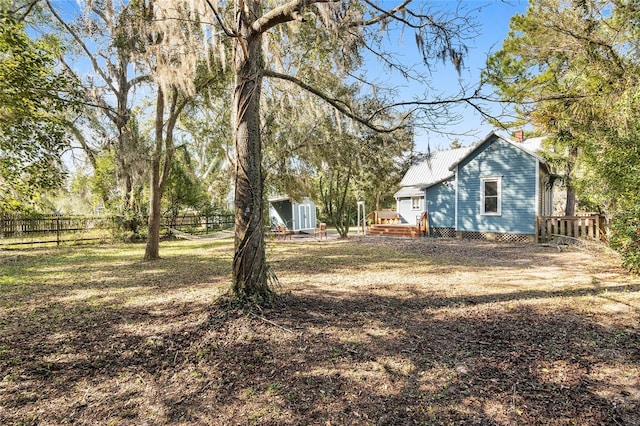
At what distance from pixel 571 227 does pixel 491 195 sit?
3009 millimetres

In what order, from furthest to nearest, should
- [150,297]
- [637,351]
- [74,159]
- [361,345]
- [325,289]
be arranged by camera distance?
[74,159]
[325,289]
[150,297]
[361,345]
[637,351]

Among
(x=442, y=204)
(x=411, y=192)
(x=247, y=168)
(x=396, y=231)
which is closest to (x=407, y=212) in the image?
(x=411, y=192)

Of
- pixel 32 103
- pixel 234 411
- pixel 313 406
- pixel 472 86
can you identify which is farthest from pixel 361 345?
pixel 32 103

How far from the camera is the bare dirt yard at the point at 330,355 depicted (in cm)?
211

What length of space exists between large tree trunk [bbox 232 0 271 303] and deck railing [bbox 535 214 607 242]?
32.2ft

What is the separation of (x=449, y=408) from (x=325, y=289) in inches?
125

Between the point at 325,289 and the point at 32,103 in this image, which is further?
the point at 325,289

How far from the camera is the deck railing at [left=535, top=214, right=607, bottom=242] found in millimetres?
9734

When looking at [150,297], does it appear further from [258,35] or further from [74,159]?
[74,159]

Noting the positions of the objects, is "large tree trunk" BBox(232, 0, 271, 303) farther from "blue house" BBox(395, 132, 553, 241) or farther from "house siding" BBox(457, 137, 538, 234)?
"house siding" BBox(457, 137, 538, 234)

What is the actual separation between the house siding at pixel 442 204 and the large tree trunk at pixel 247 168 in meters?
12.7

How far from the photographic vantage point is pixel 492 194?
510 inches

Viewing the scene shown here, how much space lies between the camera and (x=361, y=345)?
3.00 metres

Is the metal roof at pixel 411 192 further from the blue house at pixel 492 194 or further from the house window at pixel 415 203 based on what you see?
the blue house at pixel 492 194
